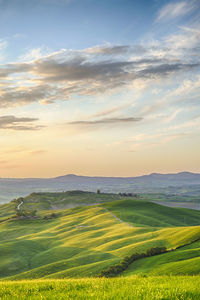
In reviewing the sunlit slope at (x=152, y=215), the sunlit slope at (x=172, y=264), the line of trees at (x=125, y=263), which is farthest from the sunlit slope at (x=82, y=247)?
the sunlit slope at (x=172, y=264)

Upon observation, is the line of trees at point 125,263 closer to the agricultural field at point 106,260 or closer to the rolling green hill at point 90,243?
the agricultural field at point 106,260

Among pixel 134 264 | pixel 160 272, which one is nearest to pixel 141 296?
pixel 160 272

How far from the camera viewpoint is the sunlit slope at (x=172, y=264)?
31.3m

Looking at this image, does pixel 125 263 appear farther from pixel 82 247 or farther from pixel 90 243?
pixel 90 243

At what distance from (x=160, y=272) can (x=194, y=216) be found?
4949 inches

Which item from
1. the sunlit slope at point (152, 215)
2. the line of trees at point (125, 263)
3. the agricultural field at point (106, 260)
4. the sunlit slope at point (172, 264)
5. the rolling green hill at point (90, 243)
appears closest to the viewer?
the agricultural field at point (106, 260)

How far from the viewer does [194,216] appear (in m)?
149

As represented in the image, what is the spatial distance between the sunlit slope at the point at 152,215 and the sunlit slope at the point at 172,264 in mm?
73536

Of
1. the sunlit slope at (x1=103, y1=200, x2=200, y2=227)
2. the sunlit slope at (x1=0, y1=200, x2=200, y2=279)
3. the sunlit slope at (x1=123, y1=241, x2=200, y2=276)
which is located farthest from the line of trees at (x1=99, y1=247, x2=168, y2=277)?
the sunlit slope at (x1=103, y1=200, x2=200, y2=227)

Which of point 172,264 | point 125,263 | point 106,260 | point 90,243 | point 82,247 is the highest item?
point 172,264

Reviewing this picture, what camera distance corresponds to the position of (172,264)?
35.0 m

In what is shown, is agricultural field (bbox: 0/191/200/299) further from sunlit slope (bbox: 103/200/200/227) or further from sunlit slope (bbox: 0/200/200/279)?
sunlit slope (bbox: 103/200/200/227)

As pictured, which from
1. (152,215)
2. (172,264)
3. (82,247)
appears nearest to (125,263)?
(172,264)

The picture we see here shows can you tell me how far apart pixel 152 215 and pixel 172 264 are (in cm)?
11574
